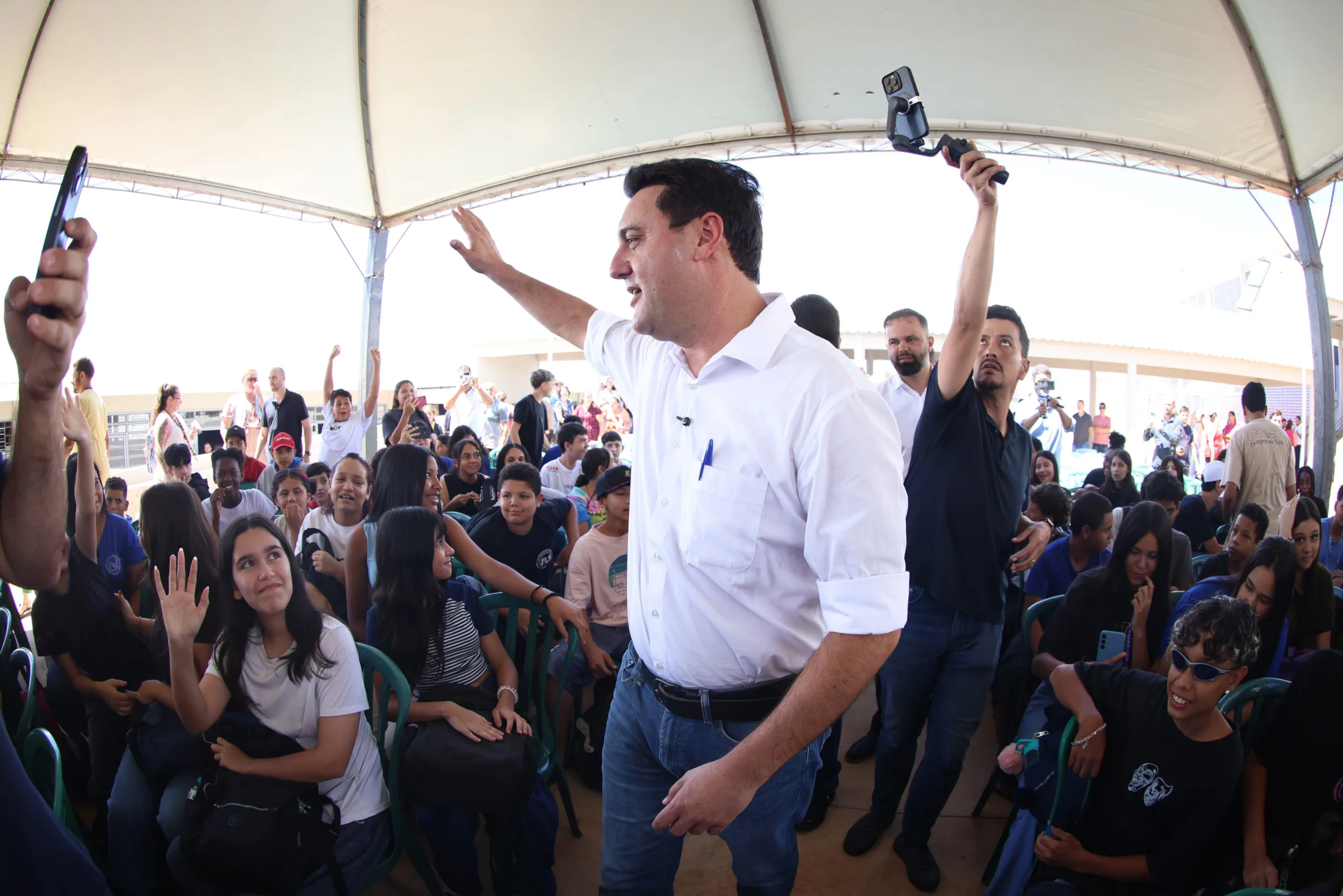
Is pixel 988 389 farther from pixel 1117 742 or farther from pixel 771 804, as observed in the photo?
pixel 771 804

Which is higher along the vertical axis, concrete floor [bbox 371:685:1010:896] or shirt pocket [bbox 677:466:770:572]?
shirt pocket [bbox 677:466:770:572]

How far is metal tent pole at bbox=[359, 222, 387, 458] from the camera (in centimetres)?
773

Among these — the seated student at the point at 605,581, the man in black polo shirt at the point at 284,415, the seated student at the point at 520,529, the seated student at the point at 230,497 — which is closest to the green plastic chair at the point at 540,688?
the seated student at the point at 605,581

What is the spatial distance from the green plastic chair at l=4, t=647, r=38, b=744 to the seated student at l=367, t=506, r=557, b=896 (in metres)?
0.92

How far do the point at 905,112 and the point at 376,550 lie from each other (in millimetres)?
2102

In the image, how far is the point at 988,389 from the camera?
2.40 metres

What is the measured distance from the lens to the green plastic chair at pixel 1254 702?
207 centimetres

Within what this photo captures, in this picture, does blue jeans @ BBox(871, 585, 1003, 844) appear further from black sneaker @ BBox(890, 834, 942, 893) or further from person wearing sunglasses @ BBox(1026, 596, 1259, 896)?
person wearing sunglasses @ BBox(1026, 596, 1259, 896)

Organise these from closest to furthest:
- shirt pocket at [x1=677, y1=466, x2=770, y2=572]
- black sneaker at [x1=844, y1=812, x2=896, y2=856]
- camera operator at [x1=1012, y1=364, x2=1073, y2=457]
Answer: shirt pocket at [x1=677, y1=466, x2=770, y2=572] < black sneaker at [x1=844, y1=812, x2=896, y2=856] < camera operator at [x1=1012, y1=364, x2=1073, y2=457]

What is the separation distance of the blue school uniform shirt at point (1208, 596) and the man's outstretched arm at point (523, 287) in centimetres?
218

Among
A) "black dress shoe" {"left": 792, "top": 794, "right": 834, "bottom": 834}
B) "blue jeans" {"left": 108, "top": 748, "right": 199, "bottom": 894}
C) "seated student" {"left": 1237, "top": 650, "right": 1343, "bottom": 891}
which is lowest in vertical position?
"black dress shoe" {"left": 792, "top": 794, "right": 834, "bottom": 834}

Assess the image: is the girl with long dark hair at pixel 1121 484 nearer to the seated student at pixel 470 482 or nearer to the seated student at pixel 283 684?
the seated student at pixel 470 482

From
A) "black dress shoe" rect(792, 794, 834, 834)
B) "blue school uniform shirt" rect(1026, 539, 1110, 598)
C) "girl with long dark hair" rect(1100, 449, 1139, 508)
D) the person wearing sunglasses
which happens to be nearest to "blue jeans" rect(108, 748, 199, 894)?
"black dress shoe" rect(792, 794, 834, 834)

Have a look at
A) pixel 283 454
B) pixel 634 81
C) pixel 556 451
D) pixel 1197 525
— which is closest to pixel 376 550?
pixel 556 451
